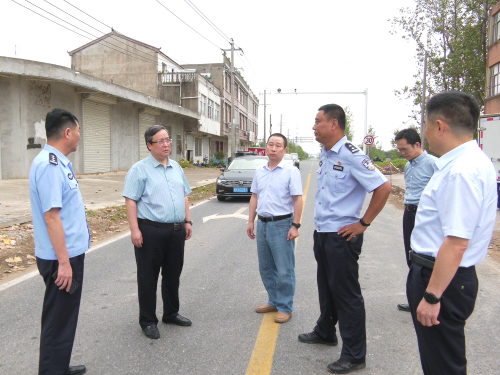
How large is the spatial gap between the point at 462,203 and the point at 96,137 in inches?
871

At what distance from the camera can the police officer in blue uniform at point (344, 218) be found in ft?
10.1

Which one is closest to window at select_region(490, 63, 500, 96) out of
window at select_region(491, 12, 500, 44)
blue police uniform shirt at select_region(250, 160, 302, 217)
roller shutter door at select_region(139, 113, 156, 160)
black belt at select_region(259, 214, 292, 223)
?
window at select_region(491, 12, 500, 44)

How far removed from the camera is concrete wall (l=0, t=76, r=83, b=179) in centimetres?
1595

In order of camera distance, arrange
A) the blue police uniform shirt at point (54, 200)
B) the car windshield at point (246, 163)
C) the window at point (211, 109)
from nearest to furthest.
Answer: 1. the blue police uniform shirt at point (54, 200)
2. the car windshield at point (246, 163)
3. the window at point (211, 109)

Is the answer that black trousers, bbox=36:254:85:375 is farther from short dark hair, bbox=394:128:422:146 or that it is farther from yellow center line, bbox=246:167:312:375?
short dark hair, bbox=394:128:422:146

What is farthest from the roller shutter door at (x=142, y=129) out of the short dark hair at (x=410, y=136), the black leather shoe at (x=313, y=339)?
the black leather shoe at (x=313, y=339)

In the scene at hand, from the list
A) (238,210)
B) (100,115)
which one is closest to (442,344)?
(238,210)

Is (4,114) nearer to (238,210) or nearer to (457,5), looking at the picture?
(238,210)

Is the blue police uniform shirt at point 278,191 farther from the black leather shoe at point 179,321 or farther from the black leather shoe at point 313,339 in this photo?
the black leather shoe at point 179,321

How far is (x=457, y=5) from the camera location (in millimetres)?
30766

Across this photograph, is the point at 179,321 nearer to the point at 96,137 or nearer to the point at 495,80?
the point at 96,137

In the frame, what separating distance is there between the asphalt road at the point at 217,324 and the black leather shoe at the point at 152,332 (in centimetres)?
5

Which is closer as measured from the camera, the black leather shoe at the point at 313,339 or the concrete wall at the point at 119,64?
the black leather shoe at the point at 313,339

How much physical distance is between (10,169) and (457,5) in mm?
32261
